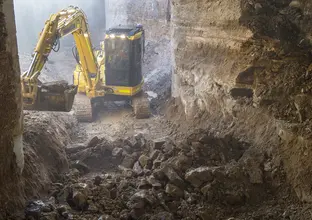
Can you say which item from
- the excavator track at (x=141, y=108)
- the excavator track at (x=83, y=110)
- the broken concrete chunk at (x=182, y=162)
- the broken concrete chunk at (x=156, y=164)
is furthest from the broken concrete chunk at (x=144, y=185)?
the excavator track at (x=83, y=110)

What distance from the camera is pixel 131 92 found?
1005cm

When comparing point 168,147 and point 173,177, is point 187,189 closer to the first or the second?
point 173,177

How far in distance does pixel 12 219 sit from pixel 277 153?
3.58 meters

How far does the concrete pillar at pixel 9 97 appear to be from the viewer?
4.11m

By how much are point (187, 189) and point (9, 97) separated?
105 inches

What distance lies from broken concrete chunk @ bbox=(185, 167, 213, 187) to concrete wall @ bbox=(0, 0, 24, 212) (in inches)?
91.4

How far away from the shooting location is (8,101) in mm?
4246

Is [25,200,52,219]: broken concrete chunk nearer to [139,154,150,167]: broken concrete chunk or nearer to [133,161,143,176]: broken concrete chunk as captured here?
[133,161,143,176]: broken concrete chunk

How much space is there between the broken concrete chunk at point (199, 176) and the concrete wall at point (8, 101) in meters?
2.32

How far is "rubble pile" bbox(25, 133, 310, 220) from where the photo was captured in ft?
15.5

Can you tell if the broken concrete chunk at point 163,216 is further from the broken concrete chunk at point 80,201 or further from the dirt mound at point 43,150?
the dirt mound at point 43,150

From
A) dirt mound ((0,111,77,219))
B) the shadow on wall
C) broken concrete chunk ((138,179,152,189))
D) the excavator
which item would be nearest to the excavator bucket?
dirt mound ((0,111,77,219))

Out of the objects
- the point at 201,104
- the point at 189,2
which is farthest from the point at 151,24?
the point at 201,104

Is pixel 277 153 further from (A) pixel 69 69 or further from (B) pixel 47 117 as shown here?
(A) pixel 69 69
